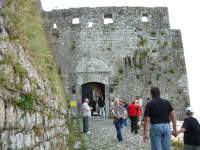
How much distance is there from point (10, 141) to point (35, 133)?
3.78 feet

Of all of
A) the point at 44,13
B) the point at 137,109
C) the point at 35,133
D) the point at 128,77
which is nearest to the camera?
the point at 35,133

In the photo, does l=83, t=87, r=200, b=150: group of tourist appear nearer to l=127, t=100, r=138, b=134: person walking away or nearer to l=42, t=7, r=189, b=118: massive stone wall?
l=127, t=100, r=138, b=134: person walking away

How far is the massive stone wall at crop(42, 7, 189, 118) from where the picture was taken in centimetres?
1692

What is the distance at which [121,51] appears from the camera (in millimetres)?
17375

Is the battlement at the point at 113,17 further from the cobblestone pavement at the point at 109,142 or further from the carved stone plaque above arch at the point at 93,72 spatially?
the cobblestone pavement at the point at 109,142

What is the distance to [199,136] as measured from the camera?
5.48m

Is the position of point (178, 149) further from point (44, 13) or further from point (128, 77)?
point (44, 13)

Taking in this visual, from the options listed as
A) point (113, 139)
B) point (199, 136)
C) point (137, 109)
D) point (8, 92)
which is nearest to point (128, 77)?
point (137, 109)

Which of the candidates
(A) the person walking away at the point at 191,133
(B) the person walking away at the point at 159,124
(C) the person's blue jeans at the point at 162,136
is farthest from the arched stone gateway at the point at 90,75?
(C) the person's blue jeans at the point at 162,136

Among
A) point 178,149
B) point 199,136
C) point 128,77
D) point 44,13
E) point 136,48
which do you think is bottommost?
point 178,149

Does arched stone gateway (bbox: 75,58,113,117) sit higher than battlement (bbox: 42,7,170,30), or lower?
lower

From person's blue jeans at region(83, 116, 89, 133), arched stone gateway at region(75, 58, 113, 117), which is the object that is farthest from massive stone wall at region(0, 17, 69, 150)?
arched stone gateway at region(75, 58, 113, 117)

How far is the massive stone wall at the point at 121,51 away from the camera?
1692 cm

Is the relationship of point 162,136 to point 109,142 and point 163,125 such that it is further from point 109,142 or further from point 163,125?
point 109,142
